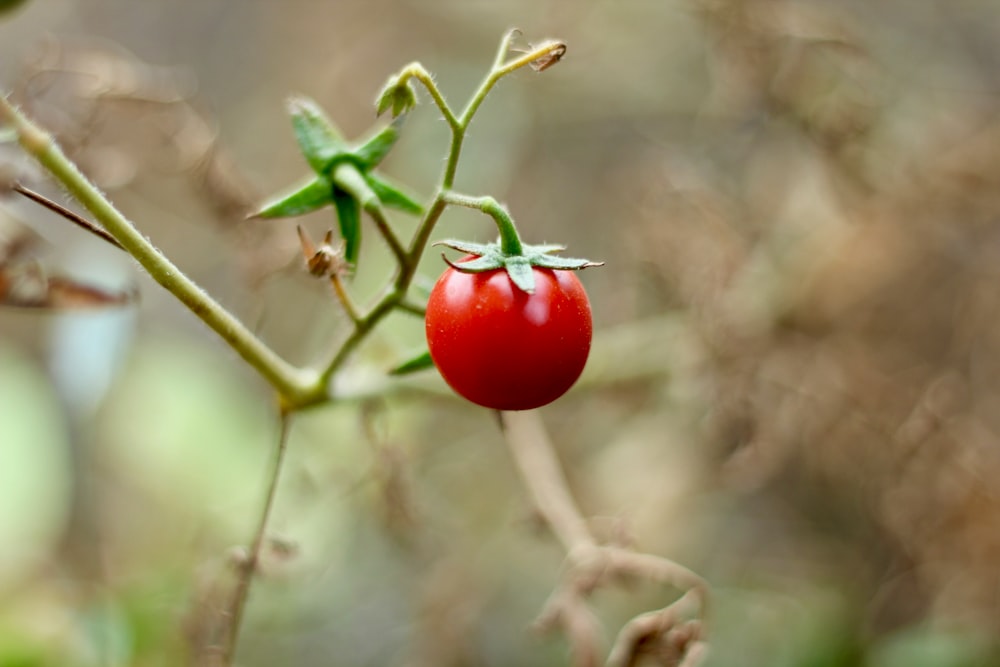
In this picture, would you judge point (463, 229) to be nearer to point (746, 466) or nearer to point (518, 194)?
point (518, 194)

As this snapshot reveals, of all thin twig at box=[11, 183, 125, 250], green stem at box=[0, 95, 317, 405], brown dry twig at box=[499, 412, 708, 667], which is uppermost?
thin twig at box=[11, 183, 125, 250]

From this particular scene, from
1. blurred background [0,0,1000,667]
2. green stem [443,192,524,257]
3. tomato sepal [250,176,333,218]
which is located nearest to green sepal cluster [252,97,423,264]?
tomato sepal [250,176,333,218]

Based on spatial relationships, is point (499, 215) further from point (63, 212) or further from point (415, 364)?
point (63, 212)

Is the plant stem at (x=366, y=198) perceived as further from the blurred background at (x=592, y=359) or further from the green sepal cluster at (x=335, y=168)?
the blurred background at (x=592, y=359)

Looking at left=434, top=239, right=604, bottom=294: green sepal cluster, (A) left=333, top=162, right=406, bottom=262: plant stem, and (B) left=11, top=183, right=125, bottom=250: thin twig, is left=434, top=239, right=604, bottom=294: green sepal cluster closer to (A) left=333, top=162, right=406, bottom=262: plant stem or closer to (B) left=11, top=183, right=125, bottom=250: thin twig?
(A) left=333, top=162, right=406, bottom=262: plant stem

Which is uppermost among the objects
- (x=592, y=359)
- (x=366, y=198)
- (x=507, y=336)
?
(x=592, y=359)

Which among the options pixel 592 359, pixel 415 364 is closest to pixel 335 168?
pixel 415 364
